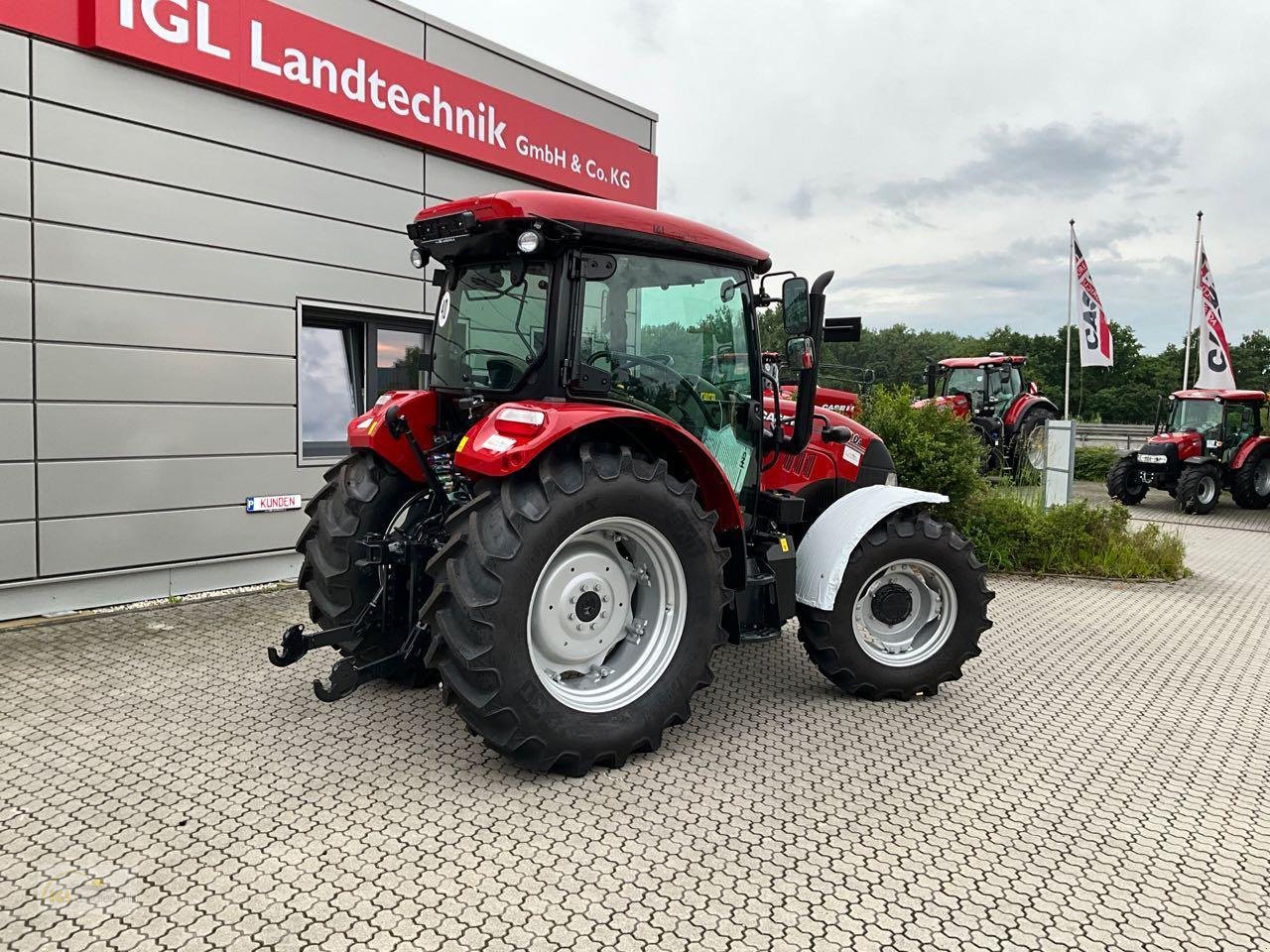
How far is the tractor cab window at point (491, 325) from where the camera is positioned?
11.7ft

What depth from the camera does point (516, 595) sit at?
3145mm

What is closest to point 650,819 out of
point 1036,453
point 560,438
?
point 560,438

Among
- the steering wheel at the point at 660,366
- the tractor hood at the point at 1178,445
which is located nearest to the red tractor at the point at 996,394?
the tractor hood at the point at 1178,445

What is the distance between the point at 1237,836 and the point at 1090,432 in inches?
1053

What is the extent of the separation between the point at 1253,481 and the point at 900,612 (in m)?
12.1

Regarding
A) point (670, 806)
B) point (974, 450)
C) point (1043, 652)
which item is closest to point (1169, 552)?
point (974, 450)

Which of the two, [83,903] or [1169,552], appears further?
[1169,552]

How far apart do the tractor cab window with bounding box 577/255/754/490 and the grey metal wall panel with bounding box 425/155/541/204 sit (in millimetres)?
4495

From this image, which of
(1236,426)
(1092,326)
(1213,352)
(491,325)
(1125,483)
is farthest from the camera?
(1213,352)

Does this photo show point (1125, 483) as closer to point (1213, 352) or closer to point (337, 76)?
point (1213, 352)

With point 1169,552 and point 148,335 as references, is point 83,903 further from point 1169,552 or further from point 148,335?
point 1169,552

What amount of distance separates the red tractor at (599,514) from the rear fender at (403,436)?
0.01 meters

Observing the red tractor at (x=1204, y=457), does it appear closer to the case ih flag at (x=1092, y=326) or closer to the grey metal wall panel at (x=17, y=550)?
the case ih flag at (x=1092, y=326)

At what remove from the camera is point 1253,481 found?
13.4 meters
